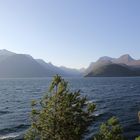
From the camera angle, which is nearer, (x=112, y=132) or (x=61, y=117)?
(x=112, y=132)

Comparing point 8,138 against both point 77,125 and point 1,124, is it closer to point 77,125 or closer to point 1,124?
point 1,124

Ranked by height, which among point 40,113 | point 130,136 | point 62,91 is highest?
point 62,91

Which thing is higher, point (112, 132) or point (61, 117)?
point (61, 117)

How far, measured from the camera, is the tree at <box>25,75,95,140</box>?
24109mm

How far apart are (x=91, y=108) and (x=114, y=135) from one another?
10.4 feet

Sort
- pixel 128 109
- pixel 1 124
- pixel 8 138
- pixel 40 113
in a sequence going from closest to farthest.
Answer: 1. pixel 40 113
2. pixel 8 138
3. pixel 1 124
4. pixel 128 109

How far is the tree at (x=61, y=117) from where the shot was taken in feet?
79.1

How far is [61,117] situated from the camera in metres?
24.2

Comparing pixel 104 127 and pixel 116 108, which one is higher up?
pixel 104 127

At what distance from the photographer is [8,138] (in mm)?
54625

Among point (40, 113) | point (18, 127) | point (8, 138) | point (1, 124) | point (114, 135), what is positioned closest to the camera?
point (114, 135)

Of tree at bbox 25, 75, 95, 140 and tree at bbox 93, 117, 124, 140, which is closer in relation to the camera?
tree at bbox 93, 117, 124, 140

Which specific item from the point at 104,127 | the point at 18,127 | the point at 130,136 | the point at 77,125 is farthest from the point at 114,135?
the point at 18,127

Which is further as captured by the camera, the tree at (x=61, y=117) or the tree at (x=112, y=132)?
the tree at (x=61, y=117)
